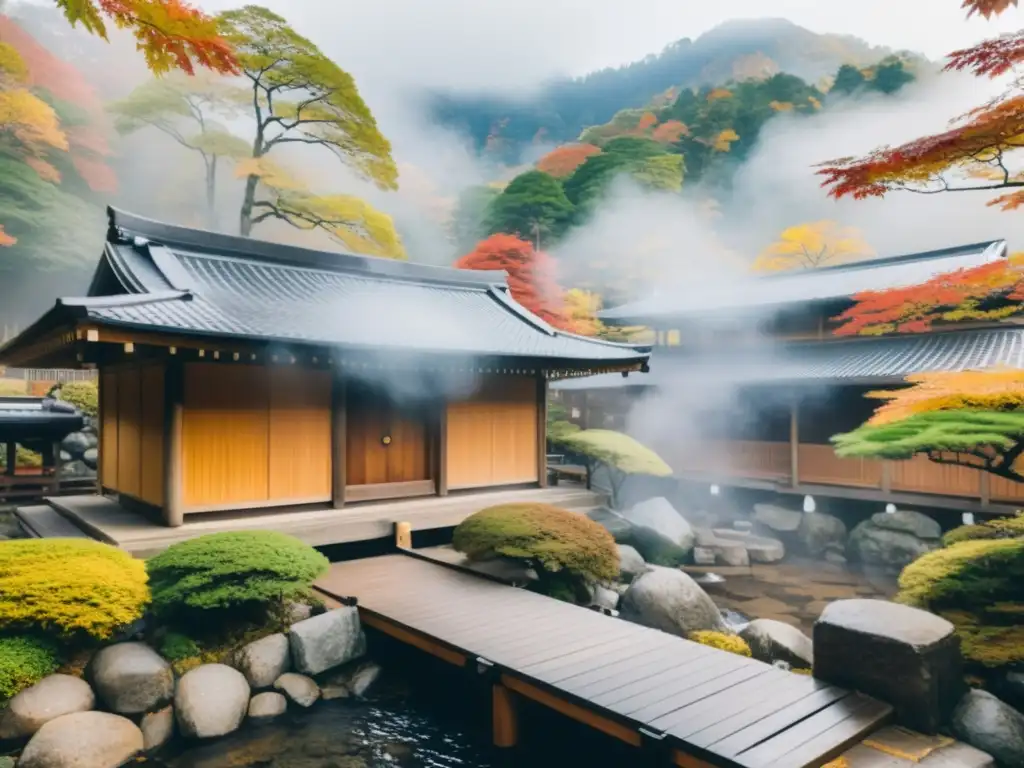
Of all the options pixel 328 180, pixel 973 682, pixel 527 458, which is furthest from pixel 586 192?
pixel 973 682

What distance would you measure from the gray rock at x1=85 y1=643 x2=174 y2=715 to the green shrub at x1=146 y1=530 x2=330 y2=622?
1.95ft

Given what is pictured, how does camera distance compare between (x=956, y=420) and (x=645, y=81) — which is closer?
(x=956, y=420)

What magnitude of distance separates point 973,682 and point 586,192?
106 feet

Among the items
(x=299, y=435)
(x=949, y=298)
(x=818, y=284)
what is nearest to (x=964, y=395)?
(x=949, y=298)

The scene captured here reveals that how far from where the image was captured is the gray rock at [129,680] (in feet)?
20.2

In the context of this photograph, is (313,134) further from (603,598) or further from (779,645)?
(779,645)

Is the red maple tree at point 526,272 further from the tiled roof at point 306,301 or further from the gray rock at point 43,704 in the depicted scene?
the gray rock at point 43,704

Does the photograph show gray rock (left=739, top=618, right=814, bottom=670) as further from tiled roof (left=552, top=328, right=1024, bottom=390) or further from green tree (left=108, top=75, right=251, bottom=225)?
green tree (left=108, top=75, right=251, bottom=225)

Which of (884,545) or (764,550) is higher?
(884,545)

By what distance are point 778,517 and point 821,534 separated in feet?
3.51

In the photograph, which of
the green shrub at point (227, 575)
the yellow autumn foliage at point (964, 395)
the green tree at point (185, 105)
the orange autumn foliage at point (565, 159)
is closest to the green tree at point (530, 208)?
the orange autumn foliage at point (565, 159)

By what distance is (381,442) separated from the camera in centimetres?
1144

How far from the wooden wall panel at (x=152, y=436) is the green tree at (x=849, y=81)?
43.8 m

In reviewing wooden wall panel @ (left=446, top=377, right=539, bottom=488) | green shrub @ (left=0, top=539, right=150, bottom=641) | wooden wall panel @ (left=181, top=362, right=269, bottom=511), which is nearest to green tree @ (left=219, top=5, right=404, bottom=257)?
wooden wall panel @ (left=446, top=377, right=539, bottom=488)
